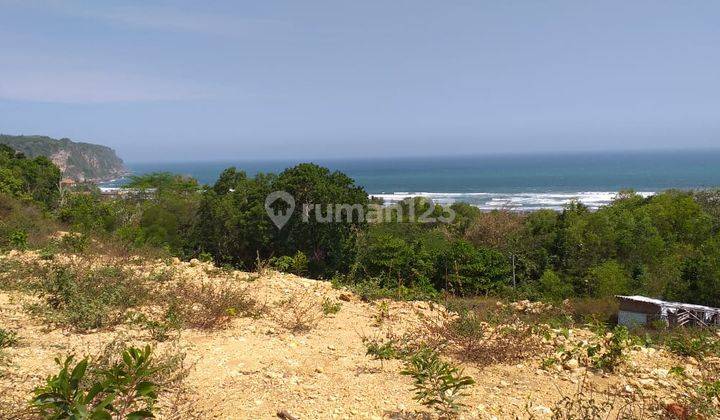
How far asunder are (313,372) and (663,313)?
7922 millimetres

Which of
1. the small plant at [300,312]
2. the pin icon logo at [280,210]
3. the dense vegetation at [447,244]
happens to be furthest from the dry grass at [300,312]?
the pin icon logo at [280,210]

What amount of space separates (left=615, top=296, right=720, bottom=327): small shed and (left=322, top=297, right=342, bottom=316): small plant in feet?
20.0

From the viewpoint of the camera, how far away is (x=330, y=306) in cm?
598

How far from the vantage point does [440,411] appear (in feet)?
10.1

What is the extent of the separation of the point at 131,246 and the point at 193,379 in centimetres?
590

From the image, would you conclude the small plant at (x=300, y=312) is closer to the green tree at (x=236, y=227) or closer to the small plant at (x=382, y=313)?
the small plant at (x=382, y=313)

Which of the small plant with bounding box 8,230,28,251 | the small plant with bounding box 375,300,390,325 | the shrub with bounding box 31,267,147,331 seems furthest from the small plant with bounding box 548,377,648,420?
the small plant with bounding box 8,230,28,251

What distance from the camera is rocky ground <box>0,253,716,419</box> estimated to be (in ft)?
10.5

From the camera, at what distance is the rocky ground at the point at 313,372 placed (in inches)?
126

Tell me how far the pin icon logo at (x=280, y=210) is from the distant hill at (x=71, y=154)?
8725 cm

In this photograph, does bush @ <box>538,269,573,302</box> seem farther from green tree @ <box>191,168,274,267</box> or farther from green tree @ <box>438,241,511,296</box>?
green tree @ <box>191,168,274,267</box>

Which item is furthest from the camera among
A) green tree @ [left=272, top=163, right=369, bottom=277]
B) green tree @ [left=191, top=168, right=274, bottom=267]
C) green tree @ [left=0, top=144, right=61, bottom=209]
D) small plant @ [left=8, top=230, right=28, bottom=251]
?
green tree @ [left=0, top=144, right=61, bottom=209]

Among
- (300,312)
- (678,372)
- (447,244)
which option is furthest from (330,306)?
(447,244)

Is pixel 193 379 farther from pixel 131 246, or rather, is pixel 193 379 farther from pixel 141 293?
pixel 131 246
